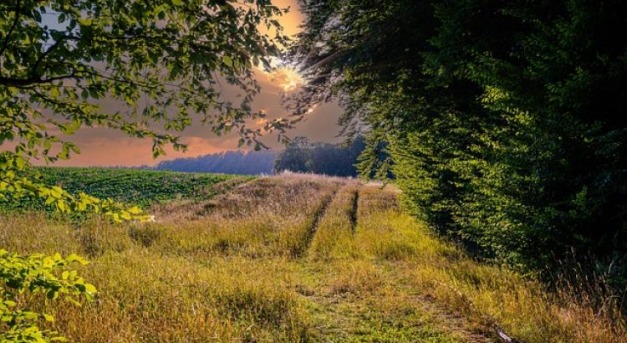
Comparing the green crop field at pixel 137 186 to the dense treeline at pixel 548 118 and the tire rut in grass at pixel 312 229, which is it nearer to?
the tire rut in grass at pixel 312 229

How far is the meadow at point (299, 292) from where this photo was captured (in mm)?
5301

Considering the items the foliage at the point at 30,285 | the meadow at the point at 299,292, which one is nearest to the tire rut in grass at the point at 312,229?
the meadow at the point at 299,292

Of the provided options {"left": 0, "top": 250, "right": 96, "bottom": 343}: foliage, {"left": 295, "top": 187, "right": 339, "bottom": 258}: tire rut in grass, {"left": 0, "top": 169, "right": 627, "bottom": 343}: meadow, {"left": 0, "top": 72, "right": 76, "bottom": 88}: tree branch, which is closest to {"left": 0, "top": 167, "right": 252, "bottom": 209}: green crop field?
{"left": 295, "top": 187, "right": 339, "bottom": 258}: tire rut in grass

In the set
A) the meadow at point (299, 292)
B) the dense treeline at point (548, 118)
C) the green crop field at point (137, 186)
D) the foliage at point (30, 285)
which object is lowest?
the green crop field at point (137, 186)

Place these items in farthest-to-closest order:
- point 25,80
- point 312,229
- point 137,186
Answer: point 137,186 → point 312,229 → point 25,80

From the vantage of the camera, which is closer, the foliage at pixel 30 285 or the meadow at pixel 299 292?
the foliage at pixel 30 285

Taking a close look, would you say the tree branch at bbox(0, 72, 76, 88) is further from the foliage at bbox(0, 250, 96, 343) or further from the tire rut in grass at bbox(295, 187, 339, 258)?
the tire rut in grass at bbox(295, 187, 339, 258)

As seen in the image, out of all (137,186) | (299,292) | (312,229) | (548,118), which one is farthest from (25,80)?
(137,186)

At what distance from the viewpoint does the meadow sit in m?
5.30

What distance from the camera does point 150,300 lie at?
6664mm

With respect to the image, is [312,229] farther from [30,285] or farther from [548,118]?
[30,285]

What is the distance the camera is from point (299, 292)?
795 centimetres

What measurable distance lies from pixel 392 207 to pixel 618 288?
16.1 metres

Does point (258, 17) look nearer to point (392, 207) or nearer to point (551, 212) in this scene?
point (551, 212)
